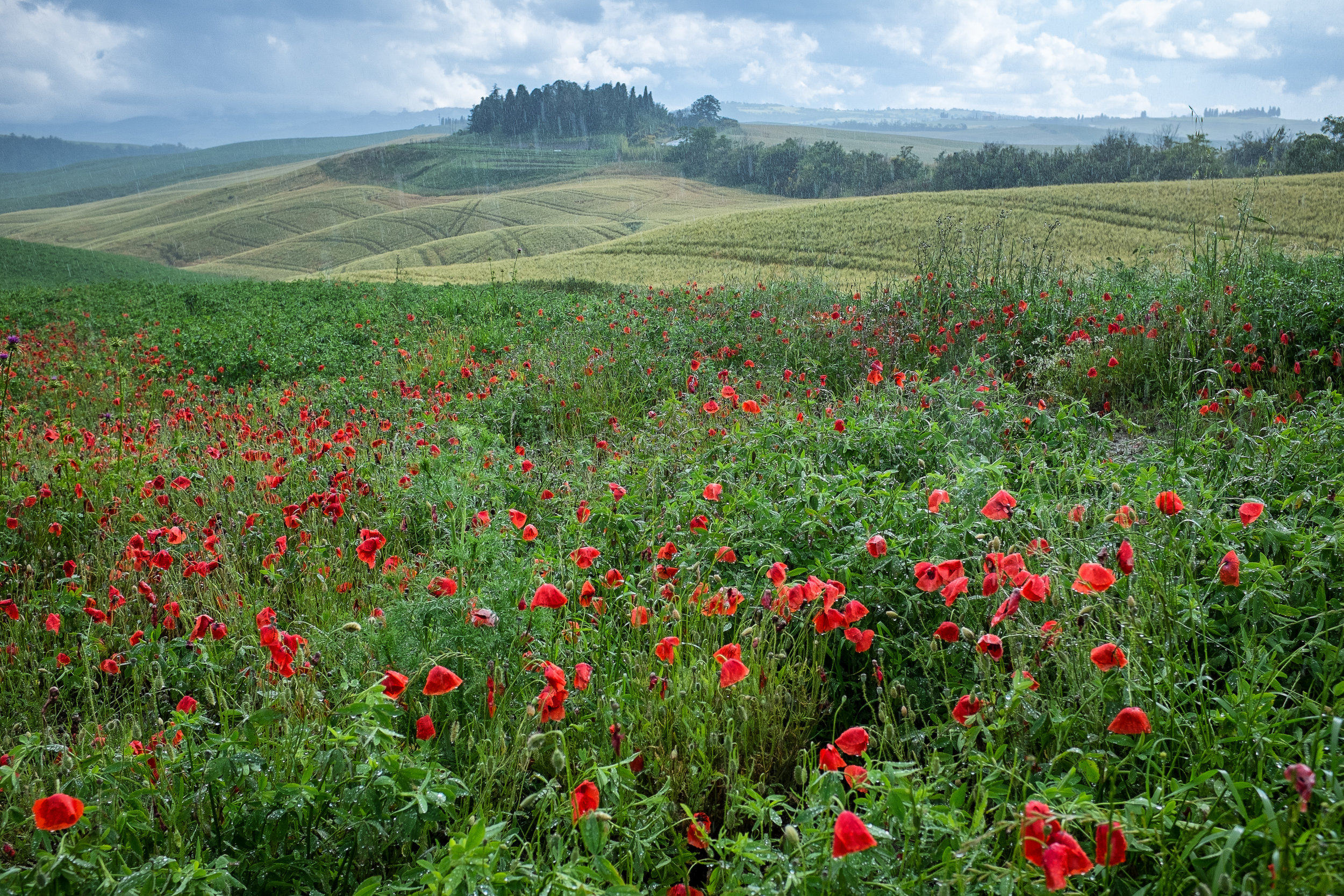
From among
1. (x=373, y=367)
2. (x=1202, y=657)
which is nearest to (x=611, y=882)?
(x=1202, y=657)

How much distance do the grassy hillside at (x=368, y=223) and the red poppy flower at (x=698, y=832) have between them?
41677mm

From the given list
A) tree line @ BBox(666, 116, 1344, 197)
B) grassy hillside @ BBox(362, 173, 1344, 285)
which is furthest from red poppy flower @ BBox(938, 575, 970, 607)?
tree line @ BBox(666, 116, 1344, 197)

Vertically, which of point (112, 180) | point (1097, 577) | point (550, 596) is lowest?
point (550, 596)

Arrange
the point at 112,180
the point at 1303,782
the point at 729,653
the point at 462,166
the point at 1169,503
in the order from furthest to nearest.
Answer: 1. the point at 112,180
2. the point at 462,166
3. the point at 1169,503
4. the point at 729,653
5. the point at 1303,782

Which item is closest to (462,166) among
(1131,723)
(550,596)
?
(550,596)

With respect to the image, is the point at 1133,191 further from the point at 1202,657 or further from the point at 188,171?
the point at 188,171

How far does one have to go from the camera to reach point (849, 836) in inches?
45.8

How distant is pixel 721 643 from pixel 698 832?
1.03 metres

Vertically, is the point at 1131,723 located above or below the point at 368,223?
below

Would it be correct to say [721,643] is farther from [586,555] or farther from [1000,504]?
[1000,504]

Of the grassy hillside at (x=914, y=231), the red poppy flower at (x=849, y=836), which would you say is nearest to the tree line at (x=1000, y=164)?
the grassy hillside at (x=914, y=231)

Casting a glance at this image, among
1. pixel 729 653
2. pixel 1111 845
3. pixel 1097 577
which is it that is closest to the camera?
pixel 1111 845

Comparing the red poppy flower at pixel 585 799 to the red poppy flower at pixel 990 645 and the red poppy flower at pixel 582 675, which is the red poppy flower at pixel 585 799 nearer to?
the red poppy flower at pixel 582 675

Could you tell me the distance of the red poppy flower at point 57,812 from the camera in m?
1.26
